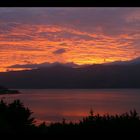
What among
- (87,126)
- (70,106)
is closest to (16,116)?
(87,126)

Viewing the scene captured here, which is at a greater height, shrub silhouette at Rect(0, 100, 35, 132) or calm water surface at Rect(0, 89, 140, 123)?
calm water surface at Rect(0, 89, 140, 123)

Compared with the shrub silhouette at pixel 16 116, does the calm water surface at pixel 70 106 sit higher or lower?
higher

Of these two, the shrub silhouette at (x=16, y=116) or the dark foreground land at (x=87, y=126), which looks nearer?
the dark foreground land at (x=87, y=126)

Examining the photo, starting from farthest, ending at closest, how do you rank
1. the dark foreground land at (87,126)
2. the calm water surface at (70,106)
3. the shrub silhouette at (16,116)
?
1. the calm water surface at (70,106)
2. the shrub silhouette at (16,116)
3. the dark foreground land at (87,126)

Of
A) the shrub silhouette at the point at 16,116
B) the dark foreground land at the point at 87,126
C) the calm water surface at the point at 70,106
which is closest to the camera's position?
the dark foreground land at the point at 87,126

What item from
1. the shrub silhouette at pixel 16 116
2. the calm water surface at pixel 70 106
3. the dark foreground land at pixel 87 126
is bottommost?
the dark foreground land at pixel 87 126

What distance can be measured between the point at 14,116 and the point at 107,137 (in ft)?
5.06

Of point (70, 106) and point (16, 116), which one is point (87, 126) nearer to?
point (16, 116)

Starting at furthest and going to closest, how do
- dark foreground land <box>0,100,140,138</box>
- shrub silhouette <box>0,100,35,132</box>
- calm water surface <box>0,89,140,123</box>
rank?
1. calm water surface <box>0,89,140,123</box>
2. shrub silhouette <box>0,100,35,132</box>
3. dark foreground land <box>0,100,140,138</box>

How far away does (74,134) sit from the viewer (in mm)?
2201

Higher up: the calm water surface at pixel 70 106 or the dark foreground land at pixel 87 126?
the calm water surface at pixel 70 106
